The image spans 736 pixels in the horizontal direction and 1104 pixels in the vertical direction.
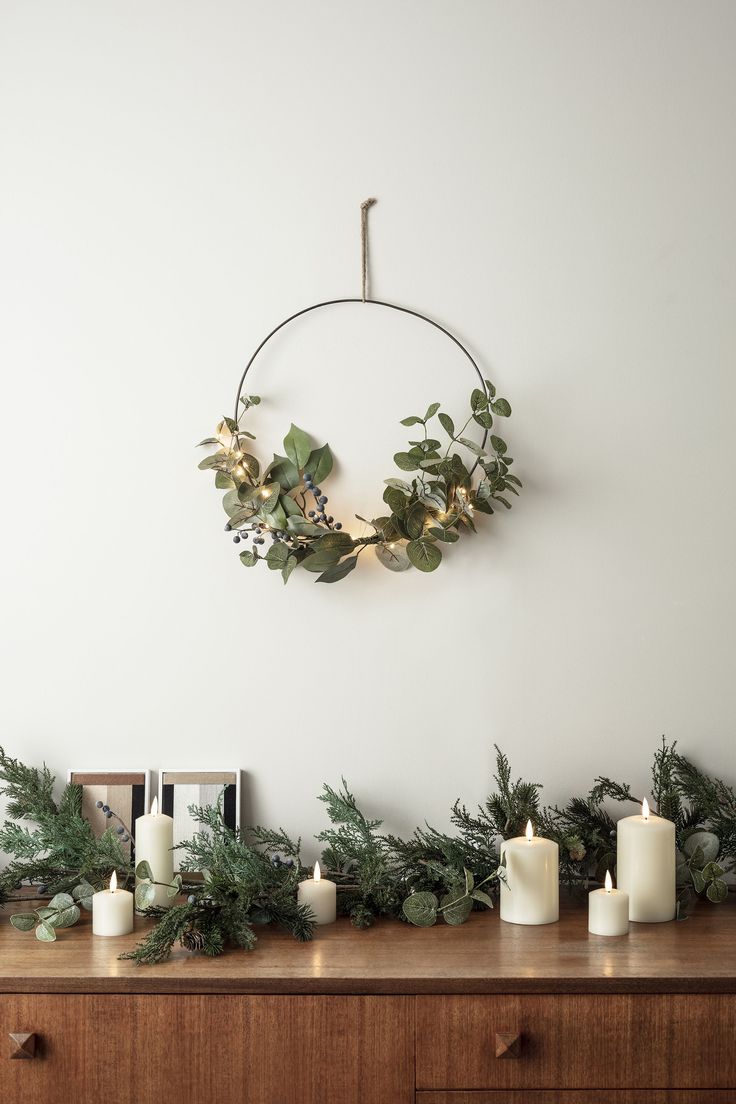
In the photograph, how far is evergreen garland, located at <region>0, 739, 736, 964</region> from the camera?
4.78 feet

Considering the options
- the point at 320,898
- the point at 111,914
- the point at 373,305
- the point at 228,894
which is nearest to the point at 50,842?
the point at 111,914

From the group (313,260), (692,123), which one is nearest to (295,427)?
(313,260)

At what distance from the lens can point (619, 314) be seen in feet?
5.58

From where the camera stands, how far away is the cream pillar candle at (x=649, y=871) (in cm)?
147

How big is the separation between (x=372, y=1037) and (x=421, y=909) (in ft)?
0.80

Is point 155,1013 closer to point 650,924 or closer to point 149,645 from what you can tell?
point 149,645

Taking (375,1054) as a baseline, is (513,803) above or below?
above

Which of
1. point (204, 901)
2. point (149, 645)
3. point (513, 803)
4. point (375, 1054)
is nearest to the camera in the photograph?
point (375, 1054)

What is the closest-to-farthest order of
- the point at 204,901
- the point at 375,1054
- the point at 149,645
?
1. the point at 375,1054
2. the point at 204,901
3. the point at 149,645

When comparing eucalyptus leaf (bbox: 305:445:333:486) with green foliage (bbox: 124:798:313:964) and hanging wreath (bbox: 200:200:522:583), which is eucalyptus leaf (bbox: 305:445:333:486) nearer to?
hanging wreath (bbox: 200:200:522:583)

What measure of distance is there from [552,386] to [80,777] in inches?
45.4

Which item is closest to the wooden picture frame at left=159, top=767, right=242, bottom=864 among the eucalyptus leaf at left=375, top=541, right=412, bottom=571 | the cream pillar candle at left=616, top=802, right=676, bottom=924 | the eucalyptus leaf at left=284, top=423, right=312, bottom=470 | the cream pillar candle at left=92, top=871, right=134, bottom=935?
the cream pillar candle at left=92, top=871, right=134, bottom=935

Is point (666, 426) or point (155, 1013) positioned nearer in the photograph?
point (155, 1013)

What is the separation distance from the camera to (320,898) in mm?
1473
